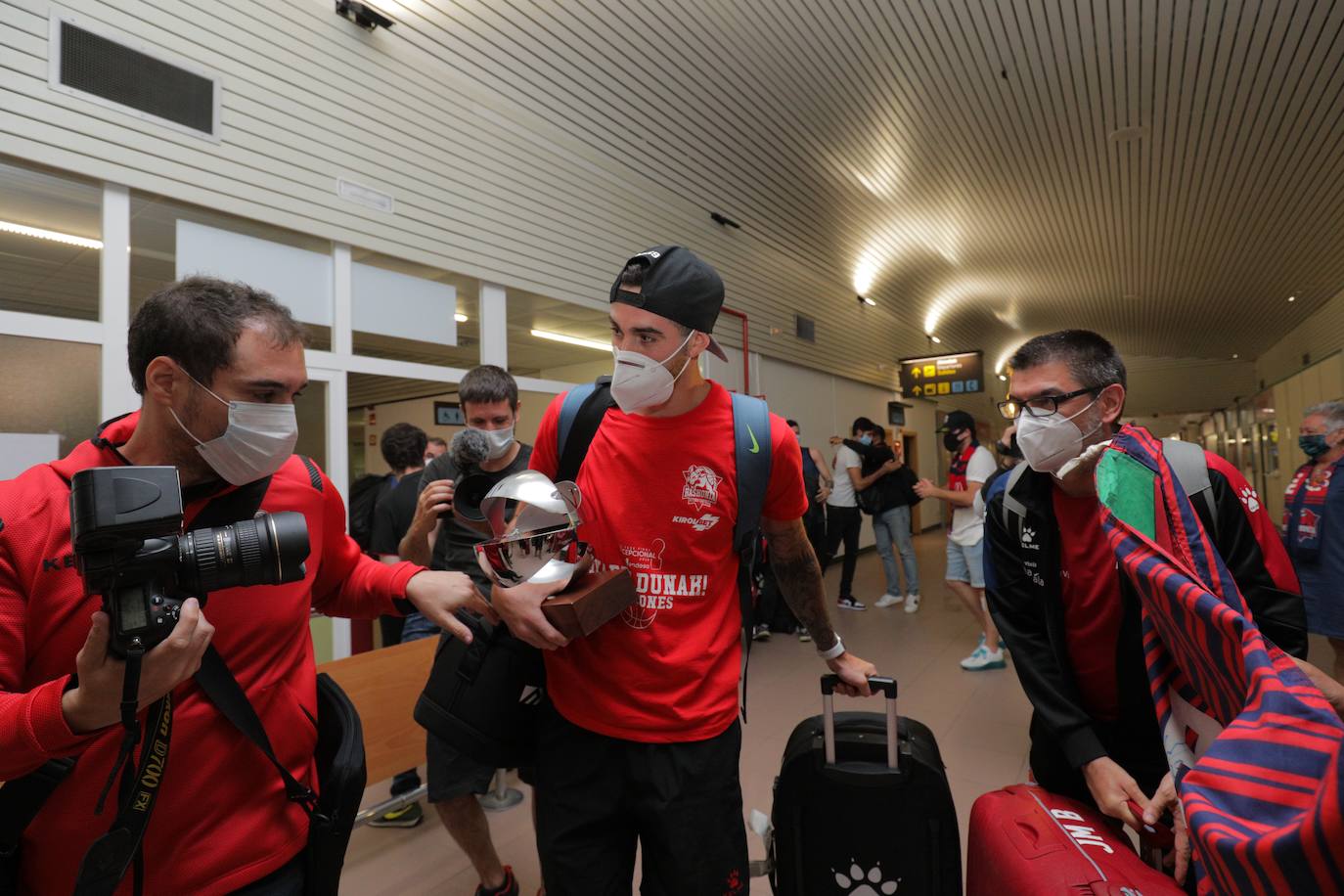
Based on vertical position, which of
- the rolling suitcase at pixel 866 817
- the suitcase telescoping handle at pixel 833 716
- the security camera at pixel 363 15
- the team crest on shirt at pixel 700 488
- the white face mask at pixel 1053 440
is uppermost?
the security camera at pixel 363 15

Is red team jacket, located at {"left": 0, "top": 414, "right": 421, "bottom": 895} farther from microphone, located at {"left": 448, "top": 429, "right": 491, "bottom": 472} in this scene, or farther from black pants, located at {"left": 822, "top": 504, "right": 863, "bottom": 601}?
black pants, located at {"left": 822, "top": 504, "right": 863, "bottom": 601}

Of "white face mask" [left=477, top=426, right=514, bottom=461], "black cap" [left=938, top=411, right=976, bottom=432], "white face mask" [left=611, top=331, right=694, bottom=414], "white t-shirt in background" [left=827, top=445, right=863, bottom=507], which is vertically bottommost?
"white t-shirt in background" [left=827, top=445, right=863, bottom=507]

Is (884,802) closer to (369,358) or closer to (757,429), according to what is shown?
(757,429)

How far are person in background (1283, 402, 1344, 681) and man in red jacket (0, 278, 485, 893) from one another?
4.58 m

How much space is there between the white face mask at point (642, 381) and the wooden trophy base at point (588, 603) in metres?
0.40

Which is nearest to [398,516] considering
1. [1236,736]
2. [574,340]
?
[1236,736]

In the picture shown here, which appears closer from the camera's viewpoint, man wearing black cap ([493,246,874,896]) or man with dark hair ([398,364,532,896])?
man wearing black cap ([493,246,874,896])

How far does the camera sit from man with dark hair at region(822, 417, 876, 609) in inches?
269

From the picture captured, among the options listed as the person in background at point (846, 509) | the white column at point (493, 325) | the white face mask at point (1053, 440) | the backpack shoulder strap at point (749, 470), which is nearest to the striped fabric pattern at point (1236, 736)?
the white face mask at point (1053, 440)

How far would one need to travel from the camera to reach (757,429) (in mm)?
1485

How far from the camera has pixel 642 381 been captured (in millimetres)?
1419

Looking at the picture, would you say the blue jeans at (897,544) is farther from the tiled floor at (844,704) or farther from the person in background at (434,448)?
the person in background at (434,448)

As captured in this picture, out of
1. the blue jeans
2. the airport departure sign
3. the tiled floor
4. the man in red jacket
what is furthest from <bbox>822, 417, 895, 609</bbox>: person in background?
the airport departure sign

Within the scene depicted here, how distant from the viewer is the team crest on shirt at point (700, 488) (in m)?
1.39
